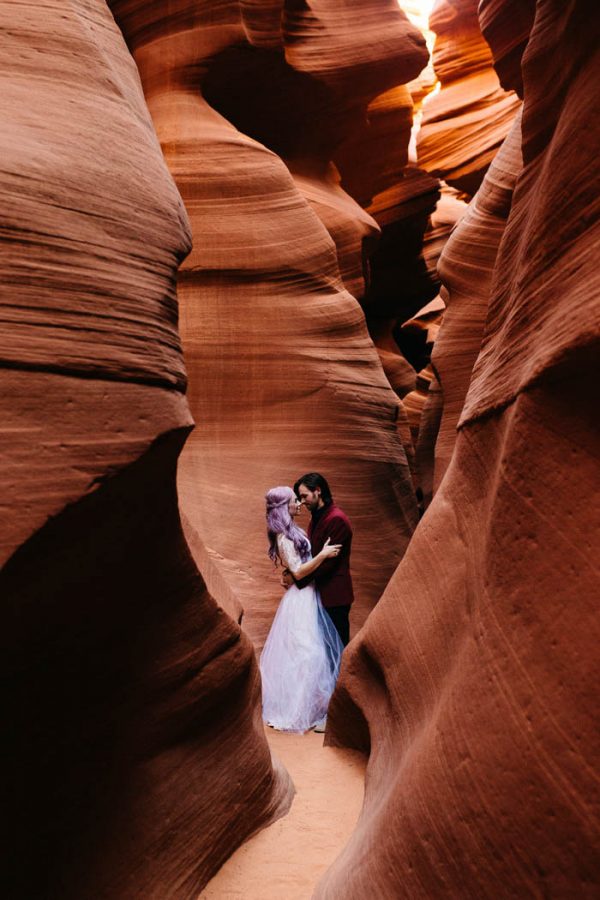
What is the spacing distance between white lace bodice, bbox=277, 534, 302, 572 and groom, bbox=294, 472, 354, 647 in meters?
0.12

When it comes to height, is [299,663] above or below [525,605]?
below

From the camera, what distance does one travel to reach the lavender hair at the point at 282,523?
5.82 meters

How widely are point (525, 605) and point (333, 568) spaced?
11.0ft

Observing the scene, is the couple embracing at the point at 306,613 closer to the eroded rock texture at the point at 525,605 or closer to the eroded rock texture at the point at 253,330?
the eroded rock texture at the point at 253,330

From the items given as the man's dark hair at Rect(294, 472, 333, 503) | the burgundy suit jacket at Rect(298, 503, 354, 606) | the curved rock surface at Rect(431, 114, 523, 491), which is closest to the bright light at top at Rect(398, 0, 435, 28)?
the curved rock surface at Rect(431, 114, 523, 491)

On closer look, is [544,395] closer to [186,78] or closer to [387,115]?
[186,78]

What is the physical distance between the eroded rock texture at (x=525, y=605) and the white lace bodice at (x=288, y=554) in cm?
222

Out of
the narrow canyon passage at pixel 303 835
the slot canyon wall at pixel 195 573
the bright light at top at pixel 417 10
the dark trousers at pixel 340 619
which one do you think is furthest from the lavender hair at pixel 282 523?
the bright light at top at pixel 417 10

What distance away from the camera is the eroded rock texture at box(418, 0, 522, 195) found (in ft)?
46.2

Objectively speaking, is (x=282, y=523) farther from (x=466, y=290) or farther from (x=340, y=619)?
(x=466, y=290)

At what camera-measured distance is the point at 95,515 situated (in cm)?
236

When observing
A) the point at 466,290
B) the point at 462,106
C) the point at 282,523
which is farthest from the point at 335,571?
the point at 462,106

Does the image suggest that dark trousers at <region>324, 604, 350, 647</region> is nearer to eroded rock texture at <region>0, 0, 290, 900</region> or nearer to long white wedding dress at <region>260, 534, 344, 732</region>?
long white wedding dress at <region>260, 534, 344, 732</region>

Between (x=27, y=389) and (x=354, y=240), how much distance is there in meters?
8.42
